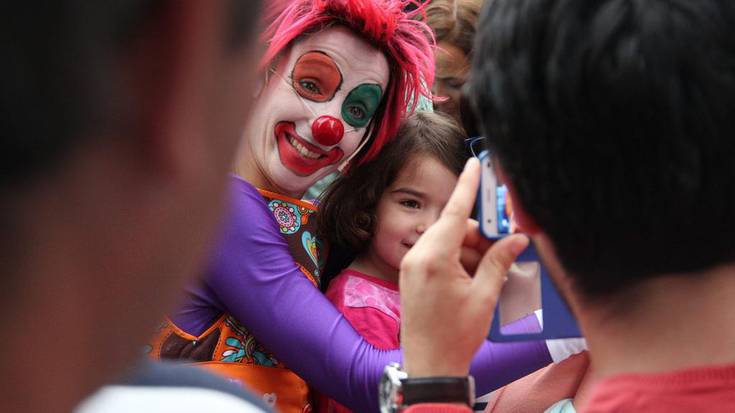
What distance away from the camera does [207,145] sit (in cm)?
36

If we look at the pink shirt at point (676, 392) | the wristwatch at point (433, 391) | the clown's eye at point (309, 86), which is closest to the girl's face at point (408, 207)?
the clown's eye at point (309, 86)

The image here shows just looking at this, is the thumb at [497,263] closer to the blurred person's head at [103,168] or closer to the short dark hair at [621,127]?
the short dark hair at [621,127]

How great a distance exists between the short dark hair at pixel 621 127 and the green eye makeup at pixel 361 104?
92 centimetres

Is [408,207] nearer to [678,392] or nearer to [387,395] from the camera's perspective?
[387,395]

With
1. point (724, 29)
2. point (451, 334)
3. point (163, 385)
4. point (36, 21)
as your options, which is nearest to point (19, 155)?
point (36, 21)

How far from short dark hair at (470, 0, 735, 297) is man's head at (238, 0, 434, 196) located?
0.91 metres

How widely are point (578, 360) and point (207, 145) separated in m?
1.35

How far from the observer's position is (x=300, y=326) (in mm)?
1669

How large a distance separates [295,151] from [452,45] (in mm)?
804

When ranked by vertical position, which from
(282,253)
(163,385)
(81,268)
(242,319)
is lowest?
(242,319)

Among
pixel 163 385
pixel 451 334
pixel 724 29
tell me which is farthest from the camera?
pixel 451 334

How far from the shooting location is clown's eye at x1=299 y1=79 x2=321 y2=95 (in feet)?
5.89

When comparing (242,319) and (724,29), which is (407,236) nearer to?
(242,319)

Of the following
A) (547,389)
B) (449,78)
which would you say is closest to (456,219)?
(547,389)
